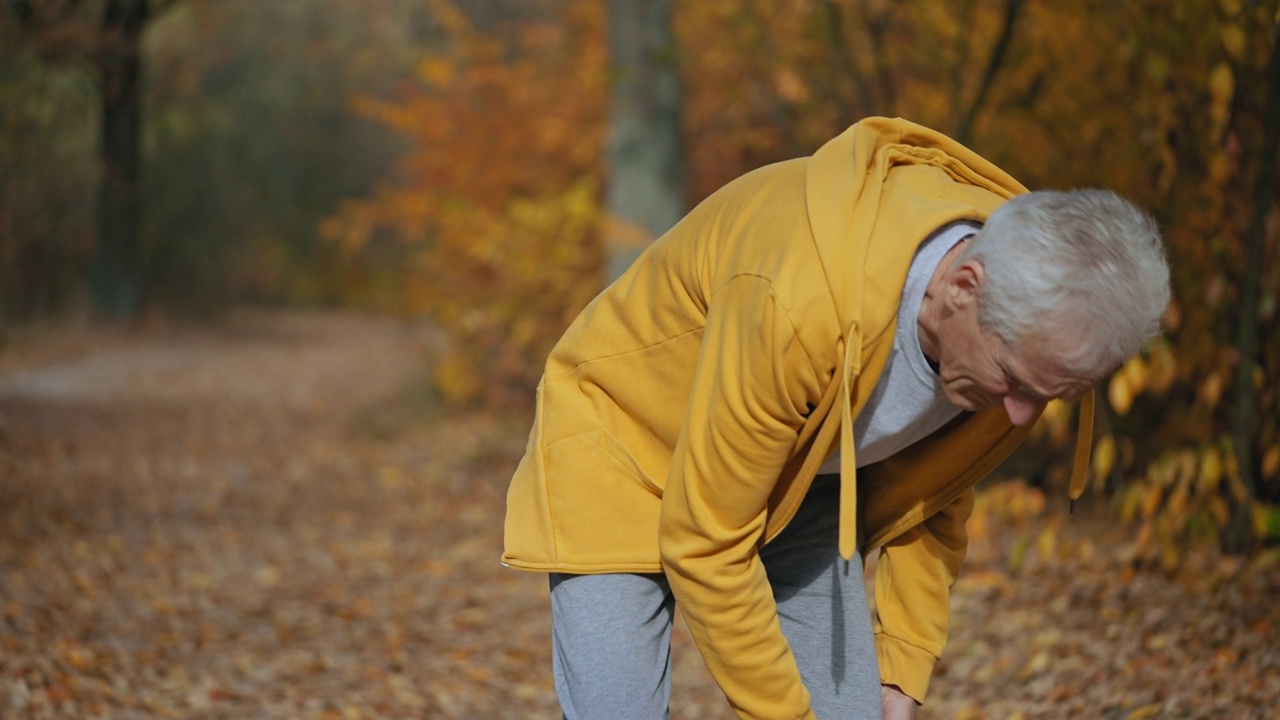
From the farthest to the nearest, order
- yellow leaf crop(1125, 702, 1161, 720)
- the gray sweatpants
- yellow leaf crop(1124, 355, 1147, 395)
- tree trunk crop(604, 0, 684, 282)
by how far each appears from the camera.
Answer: tree trunk crop(604, 0, 684, 282), yellow leaf crop(1124, 355, 1147, 395), yellow leaf crop(1125, 702, 1161, 720), the gray sweatpants

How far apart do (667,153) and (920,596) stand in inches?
260

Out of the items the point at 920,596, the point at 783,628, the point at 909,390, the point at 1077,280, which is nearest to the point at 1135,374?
the point at 920,596

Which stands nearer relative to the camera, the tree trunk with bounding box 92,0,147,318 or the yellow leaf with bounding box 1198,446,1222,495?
the yellow leaf with bounding box 1198,446,1222,495

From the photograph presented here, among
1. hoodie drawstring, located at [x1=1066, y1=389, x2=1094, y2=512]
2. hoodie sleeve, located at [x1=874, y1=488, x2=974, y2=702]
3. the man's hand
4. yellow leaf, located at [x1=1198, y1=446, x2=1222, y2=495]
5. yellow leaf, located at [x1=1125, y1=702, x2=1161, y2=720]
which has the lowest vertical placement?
yellow leaf, located at [x1=1125, y1=702, x2=1161, y2=720]

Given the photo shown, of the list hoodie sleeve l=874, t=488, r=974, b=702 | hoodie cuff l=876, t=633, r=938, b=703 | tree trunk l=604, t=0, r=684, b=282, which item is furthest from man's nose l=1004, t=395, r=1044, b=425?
tree trunk l=604, t=0, r=684, b=282

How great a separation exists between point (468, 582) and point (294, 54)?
21.8 metres

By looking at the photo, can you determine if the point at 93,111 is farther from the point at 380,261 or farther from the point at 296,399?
the point at 380,261

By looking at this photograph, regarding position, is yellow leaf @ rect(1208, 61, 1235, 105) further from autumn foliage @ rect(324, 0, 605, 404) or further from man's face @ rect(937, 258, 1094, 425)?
autumn foliage @ rect(324, 0, 605, 404)

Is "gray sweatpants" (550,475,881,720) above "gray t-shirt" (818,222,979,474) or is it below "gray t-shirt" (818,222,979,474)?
below

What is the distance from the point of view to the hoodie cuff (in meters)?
2.46

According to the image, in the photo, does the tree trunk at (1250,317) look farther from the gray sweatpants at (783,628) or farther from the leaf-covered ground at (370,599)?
the gray sweatpants at (783,628)

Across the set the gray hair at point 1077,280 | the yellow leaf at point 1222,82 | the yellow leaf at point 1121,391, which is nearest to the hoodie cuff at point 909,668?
the gray hair at point 1077,280

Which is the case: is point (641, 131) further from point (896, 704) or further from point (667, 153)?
point (896, 704)

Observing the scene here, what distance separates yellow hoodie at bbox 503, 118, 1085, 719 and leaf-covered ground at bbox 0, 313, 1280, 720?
222cm
